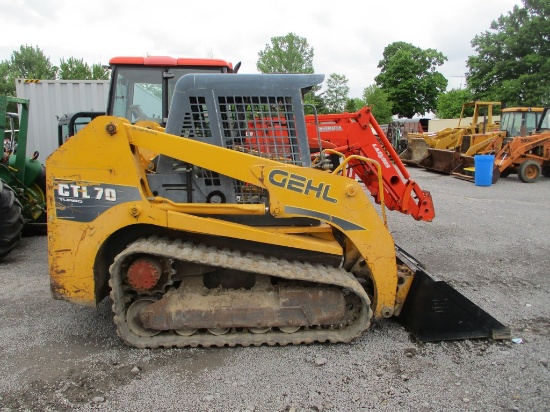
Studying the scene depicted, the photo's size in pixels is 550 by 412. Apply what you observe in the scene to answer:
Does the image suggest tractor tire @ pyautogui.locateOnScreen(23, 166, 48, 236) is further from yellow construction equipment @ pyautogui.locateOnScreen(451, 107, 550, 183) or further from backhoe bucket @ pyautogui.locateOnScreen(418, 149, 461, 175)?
backhoe bucket @ pyautogui.locateOnScreen(418, 149, 461, 175)

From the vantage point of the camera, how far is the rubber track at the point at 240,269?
3145mm

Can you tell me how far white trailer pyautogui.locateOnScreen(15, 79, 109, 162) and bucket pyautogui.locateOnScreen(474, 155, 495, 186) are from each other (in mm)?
9822

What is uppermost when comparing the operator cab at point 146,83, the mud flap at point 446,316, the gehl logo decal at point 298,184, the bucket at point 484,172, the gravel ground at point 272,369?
the operator cab at point 146,83

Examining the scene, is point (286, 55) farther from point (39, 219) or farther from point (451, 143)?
point (39, 219)

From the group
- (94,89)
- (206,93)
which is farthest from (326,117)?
(94,89)

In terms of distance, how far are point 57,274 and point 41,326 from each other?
756 mm

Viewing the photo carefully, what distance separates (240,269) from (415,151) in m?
16.3

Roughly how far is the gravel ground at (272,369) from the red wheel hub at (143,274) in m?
0.51

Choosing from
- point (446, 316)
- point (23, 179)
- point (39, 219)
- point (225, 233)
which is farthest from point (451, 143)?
A: point (225, 233)

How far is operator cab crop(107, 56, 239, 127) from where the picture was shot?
514 centimetres

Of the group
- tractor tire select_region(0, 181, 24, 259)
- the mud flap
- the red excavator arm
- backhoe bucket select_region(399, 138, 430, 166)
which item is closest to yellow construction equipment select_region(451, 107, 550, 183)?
backhoe bucket select_region(399, 138, 430, 166)

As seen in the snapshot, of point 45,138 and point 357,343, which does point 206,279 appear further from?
point 45,138

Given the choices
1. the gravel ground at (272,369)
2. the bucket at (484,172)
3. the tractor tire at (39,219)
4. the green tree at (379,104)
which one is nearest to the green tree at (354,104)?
the green tree at (379,104)

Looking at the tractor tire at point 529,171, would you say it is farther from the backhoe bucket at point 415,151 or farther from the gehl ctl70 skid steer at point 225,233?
the gehl ctl70 skid steer at point 225,233
